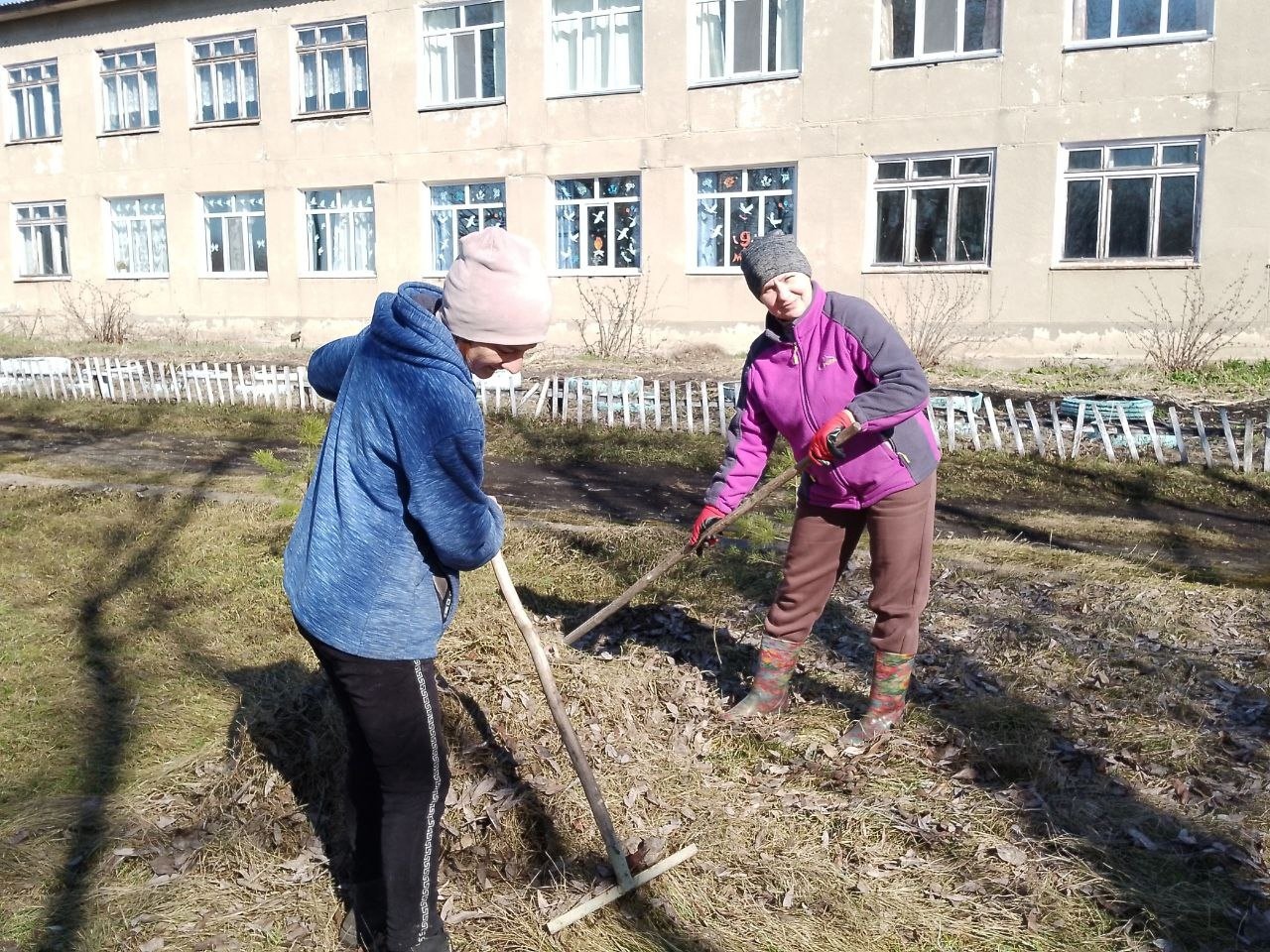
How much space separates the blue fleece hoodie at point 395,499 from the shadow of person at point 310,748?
3.51 ft

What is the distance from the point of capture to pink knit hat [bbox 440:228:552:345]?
7.70 feet

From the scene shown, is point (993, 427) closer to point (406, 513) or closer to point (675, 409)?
point (675, 409)

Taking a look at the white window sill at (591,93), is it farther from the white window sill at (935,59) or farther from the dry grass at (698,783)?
the dry grass at (698,783)

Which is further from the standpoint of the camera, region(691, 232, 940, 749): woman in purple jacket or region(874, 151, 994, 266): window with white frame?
region(874, 151, 994, 266): window with white frame

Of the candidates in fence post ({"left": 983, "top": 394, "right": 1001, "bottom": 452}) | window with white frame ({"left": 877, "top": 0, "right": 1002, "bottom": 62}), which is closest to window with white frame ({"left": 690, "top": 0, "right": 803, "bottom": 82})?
window with white frame ({"left": 877, "top": 0, "right": 1002, "bottom": 62})

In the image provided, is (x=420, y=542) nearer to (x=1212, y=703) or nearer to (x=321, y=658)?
(x=321, y=658)

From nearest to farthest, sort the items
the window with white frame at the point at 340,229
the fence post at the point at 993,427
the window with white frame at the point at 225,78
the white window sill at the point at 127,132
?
1. the fence post at the point at 993,427
2. the window with white frame at the point at 340,229
3. the window with white frame at the point at 225,78
4. the white window sill at the point at 127,132

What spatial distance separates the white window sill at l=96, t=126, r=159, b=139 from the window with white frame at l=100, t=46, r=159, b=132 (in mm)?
58

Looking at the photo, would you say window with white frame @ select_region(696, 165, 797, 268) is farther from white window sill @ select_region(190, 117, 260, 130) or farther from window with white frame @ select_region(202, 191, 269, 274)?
white window sill @ select_region(190, 117, 260, 130)

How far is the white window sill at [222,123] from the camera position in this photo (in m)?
19.5

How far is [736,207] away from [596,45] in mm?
3294

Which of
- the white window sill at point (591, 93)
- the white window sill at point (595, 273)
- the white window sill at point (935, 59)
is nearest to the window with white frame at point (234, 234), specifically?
the white window sill at point (595, 273)

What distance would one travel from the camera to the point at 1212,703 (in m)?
4.18

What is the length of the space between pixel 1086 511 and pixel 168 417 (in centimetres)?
950
